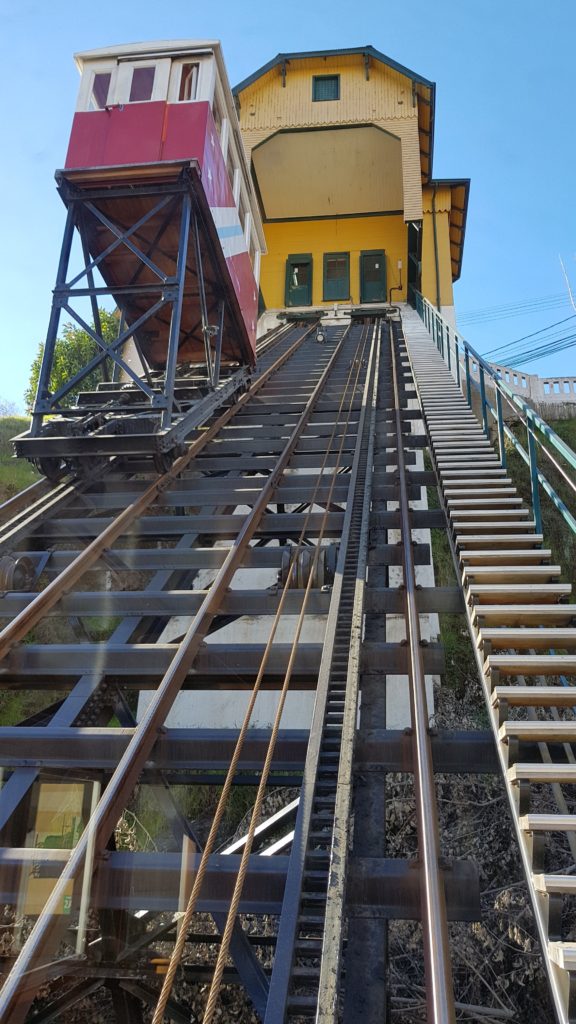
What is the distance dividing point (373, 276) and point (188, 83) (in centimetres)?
1796

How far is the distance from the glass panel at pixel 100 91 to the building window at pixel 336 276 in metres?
17.4

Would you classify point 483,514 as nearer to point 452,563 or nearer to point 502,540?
point 502,540

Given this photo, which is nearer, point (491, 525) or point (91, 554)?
point (91, 554)

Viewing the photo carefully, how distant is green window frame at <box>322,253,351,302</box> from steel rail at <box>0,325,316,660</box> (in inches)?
711

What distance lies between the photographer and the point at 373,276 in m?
24.4

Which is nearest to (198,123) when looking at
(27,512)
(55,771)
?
(27,512)

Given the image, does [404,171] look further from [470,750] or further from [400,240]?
[470,750]

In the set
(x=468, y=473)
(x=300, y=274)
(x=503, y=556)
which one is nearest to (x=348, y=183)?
(x=300, y=274)

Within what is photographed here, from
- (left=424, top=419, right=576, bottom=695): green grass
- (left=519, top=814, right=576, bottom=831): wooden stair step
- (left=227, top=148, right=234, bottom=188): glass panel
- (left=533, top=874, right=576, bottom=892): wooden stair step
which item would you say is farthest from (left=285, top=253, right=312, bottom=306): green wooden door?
(left=533, top=874, right=576, bottom=892): wooden stair step

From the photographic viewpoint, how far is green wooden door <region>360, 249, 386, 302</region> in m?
24.2

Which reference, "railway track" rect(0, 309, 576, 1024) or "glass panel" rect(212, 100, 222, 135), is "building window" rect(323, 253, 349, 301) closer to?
"glass panel" rect(212, 100, 222, 135)

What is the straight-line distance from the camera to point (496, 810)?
671cm

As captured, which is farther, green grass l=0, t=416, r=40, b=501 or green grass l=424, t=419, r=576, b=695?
green grass l=0, t=416, r=40, b=501

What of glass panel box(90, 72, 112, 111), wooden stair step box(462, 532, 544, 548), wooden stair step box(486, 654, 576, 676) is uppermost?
glass panel box(90, 72, 112, 111)
